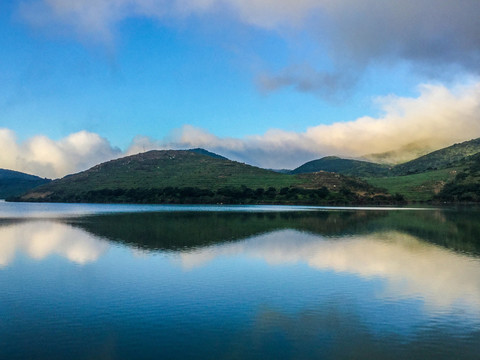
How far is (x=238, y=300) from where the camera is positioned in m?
26.0

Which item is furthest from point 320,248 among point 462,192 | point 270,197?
point 462,192

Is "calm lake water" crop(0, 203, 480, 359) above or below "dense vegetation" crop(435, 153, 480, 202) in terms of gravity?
below

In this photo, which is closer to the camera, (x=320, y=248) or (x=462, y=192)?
(x=320, y=248)

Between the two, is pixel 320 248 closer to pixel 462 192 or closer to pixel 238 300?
pixel 238 300

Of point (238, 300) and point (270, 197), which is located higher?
point (270, 197)

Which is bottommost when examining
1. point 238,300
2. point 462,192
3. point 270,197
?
point 238,300

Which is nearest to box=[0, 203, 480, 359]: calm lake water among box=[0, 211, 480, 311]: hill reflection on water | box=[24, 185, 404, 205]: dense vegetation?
box=[0, 211, 480, 311]: hill reflection on water

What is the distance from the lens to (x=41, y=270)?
35469 mm

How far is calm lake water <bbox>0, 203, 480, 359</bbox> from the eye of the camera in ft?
58.9

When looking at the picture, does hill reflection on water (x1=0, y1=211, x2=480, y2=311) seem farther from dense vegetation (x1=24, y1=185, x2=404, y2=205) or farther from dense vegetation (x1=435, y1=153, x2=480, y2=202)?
dense vegetation (x1=435, y1=153, x2=480, y2=202)

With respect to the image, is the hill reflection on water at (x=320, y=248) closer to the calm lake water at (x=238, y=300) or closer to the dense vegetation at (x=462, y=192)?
the calm lake water at (x=238, y=300)

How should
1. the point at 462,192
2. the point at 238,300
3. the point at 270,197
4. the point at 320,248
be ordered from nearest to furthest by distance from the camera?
the point at 238,300
the point at 320,248
the point at 462,192
the point at 270,197

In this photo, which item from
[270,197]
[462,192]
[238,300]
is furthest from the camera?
[270,197]

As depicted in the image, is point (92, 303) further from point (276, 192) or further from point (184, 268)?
point (276, 192)
